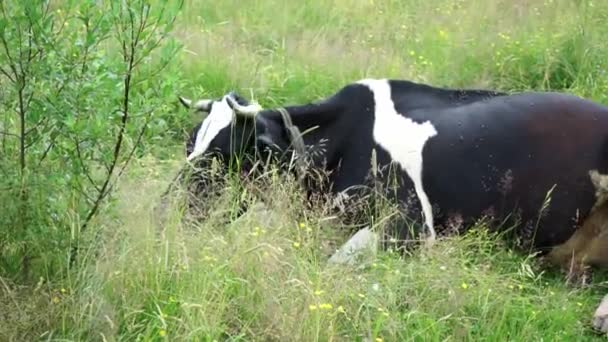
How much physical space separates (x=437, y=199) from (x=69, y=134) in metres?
2.20

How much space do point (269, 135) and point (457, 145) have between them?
1016 mm

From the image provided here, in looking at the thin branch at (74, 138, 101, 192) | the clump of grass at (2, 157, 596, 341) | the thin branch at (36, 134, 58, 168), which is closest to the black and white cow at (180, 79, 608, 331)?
the clump of grass at (2, 157, 596, 341)

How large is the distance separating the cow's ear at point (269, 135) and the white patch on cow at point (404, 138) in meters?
0.51

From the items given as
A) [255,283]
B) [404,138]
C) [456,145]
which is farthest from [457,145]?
[255,283]

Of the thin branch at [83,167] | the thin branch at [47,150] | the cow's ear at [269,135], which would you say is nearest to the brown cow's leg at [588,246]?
the cow's ear at [269,135]

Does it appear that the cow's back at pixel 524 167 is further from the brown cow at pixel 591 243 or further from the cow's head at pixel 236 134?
the cow's head at pixel 236 134

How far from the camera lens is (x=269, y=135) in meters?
5.74

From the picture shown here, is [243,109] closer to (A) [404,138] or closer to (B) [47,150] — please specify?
(A) [404,138]

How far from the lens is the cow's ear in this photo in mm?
5680

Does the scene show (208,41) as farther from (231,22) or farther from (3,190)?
(3,190)

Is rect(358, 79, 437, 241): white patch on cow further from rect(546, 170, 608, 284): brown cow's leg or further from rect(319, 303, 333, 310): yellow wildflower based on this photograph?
rect(319, 303, 333, 310): yellow wildflower

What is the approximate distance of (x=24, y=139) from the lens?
4.36m

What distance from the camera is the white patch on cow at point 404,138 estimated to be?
18.6 ft

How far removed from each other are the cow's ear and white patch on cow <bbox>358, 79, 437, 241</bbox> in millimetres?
514
